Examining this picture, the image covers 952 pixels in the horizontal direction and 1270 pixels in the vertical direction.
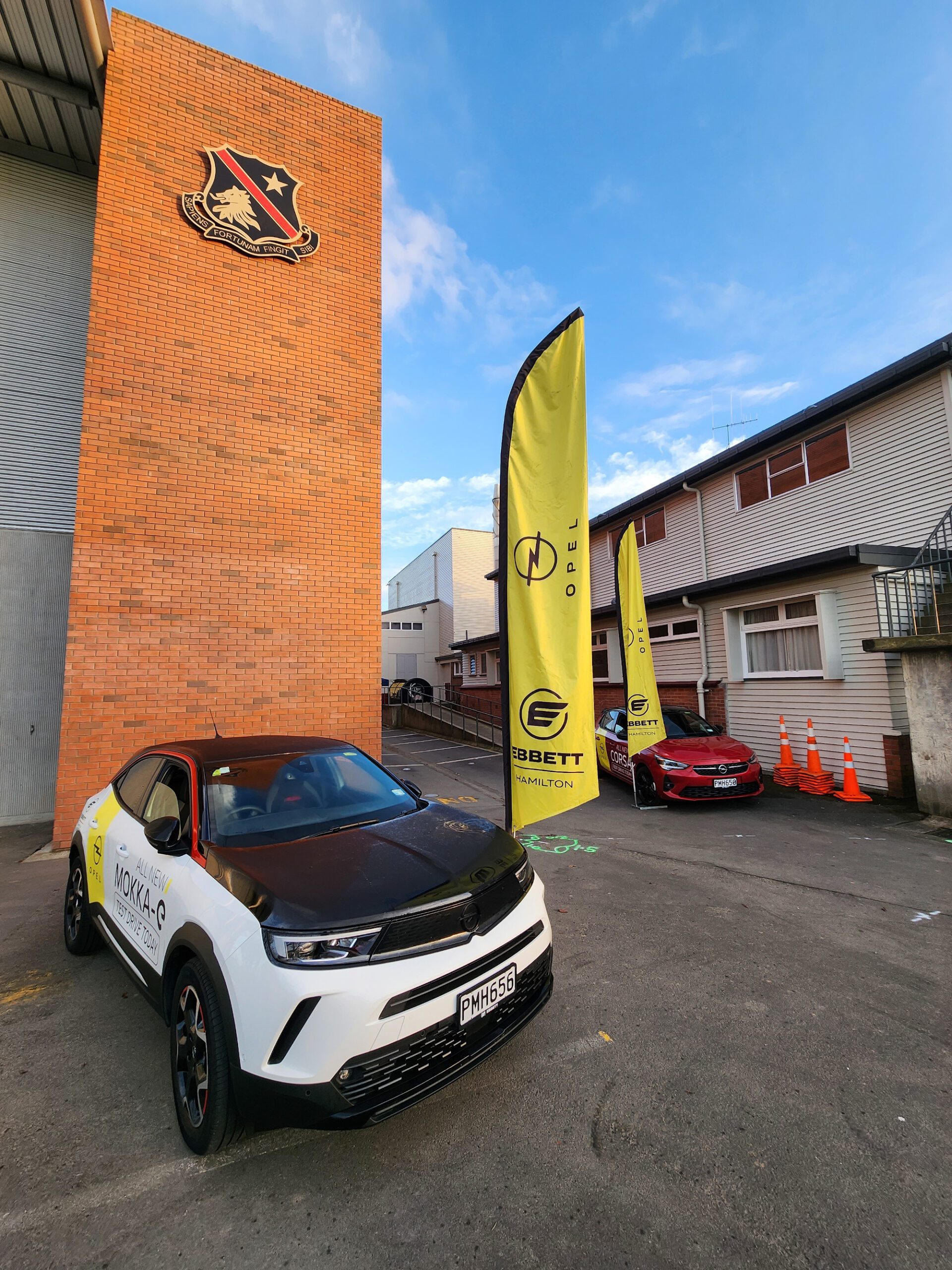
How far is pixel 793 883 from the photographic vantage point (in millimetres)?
5016

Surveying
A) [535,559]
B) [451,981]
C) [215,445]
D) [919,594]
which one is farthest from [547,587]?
[919,594]

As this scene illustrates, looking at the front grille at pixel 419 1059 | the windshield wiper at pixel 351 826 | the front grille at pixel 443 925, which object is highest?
the windshield wiper at pixel 351 826

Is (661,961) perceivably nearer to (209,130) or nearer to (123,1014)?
(123,1014)

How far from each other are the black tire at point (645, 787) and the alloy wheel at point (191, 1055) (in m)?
7.16

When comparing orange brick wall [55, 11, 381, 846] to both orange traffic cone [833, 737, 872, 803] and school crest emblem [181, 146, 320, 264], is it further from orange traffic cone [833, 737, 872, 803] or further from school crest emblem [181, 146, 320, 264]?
orange traffic cone [833, 737, 872, 803]

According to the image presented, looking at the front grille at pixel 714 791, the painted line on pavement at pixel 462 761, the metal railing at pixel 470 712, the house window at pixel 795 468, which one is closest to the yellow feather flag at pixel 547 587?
the front grille at pixel 714 791

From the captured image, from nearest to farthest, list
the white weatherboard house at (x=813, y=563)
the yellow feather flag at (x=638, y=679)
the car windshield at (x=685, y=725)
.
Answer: the yellow feather flag at (x=638, y=679), the white weatherboard house at (x=813, y=563), the car windshield at (x=685, y=725)

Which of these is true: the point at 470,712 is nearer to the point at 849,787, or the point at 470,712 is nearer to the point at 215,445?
the point at 849,787

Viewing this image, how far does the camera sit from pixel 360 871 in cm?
235

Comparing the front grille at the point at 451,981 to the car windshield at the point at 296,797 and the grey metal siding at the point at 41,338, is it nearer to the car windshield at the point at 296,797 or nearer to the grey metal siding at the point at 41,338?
the car windshield at the point at 296,797

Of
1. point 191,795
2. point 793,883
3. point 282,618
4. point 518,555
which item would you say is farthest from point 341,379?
point 793,883

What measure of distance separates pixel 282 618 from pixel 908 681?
8589mm

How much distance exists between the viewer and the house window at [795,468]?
1053 centimetres

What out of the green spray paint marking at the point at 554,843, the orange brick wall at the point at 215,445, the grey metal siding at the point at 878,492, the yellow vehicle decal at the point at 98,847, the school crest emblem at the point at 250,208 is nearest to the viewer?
the yellow vehicle decal at the point at 98,847
